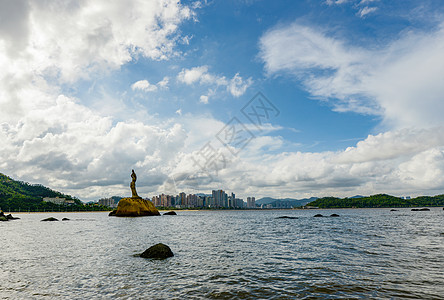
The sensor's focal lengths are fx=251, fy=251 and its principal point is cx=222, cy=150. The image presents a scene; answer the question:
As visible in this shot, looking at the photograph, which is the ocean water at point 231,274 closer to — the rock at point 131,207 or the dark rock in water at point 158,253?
the dark rock in water at point 158,253

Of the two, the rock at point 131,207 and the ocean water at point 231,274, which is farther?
the rock at point 131,207

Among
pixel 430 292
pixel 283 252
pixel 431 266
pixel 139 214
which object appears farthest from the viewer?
pixel 139 214

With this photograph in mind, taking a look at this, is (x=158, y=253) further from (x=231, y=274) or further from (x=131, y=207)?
(x=131, y=207)

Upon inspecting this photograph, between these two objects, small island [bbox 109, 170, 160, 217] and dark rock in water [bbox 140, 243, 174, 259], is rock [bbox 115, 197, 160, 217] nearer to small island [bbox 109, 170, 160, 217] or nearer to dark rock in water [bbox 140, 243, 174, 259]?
small island [bbox 109, 170, 160, 217]

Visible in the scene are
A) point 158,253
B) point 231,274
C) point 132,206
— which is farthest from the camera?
point 132,206

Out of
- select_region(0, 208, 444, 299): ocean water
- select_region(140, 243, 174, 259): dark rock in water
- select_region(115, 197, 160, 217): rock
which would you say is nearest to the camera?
select_region(0, 208, 444, 299): ocean water

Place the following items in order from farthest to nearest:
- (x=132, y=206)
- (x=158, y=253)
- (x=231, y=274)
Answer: (x=132, y=206) → (x=158, y=253) → (x=231, y=274)

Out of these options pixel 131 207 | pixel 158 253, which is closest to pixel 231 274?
pixel 158 253

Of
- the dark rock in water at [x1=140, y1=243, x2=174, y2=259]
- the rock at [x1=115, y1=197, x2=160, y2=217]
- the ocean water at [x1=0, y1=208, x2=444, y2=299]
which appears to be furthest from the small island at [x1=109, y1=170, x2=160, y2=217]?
the dark rock in water at [x1=140, y1=243, x2=174, y2=259]

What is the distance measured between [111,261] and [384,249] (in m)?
24.7

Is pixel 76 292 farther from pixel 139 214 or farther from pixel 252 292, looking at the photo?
pixel 139 214

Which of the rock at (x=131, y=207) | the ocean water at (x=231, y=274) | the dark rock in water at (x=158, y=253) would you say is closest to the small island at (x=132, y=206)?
the rock at (x=131, y=207)

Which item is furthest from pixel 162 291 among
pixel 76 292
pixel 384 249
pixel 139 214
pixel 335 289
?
pixel 139 214

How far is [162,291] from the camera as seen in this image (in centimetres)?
1267
